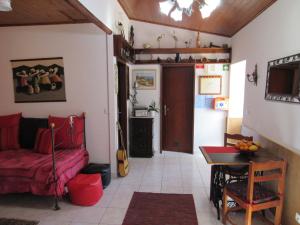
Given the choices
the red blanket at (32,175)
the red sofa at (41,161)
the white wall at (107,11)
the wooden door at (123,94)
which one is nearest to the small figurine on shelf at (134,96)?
the wooden door at (123,94)

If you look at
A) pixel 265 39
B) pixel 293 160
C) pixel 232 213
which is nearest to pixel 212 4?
pixel 265 39

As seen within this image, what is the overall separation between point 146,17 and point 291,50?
307 cm

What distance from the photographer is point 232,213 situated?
2633mm

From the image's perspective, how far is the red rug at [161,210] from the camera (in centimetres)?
248

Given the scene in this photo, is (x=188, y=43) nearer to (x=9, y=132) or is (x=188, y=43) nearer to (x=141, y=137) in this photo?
(x=141, y=137)

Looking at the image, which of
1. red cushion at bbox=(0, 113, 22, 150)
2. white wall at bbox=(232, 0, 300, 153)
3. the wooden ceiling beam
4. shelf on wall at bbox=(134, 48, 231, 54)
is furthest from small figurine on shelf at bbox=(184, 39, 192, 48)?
red cushion at bbox=(0, 113, 22, 150)

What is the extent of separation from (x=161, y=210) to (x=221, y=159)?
100 cm

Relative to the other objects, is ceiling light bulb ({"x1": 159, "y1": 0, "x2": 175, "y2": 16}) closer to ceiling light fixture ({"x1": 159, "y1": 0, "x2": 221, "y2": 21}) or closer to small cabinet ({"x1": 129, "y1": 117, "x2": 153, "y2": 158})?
ceiling light fixture ({"x1": 159, "y1": 0, "x2": 221, "y2": 21})

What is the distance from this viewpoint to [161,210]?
8.82ft

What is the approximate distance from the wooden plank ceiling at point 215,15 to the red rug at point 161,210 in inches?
112

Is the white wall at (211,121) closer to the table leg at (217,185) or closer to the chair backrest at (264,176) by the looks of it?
the table leg at (217,185)

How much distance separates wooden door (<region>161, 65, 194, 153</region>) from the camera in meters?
4.85

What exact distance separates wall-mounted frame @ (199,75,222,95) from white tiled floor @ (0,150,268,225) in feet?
5.24

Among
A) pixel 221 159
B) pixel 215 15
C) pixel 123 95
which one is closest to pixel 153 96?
pixel 123 95
